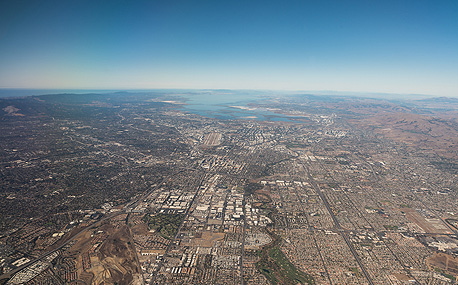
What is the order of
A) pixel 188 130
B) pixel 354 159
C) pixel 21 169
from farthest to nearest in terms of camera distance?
1. pixel 188 130
2. pixel 354 159
3. pixel 21 169

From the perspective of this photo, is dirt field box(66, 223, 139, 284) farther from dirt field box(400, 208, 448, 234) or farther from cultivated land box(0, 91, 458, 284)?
dirt field box(400, 208, 448, 234)

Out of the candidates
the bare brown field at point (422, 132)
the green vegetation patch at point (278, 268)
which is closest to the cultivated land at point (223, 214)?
the green vegetation patch at point (278, 268)

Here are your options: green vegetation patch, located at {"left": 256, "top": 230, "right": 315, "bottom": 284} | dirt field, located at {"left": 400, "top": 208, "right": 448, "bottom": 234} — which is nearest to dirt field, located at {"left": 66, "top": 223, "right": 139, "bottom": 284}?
green vegetation patch, located at {"left": 256, "top": 230, "right": 315, "bottom": 284}

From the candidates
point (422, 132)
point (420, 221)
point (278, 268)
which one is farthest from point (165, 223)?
point (422, 132)

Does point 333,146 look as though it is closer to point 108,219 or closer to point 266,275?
point 266,275

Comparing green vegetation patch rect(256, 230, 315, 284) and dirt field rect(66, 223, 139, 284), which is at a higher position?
dirt field rect(66, 223, 139, 284)

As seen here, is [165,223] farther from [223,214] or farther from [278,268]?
[278,268]

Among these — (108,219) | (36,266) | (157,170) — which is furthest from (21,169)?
(36,266)
